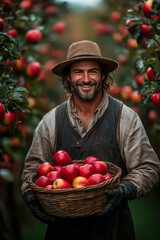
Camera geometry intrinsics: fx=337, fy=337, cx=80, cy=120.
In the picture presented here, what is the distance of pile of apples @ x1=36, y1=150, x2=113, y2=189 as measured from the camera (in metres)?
2.36

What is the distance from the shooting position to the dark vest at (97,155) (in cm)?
266

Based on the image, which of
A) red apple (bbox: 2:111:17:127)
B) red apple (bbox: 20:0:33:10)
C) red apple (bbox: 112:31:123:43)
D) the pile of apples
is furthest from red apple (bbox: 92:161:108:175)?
red apple (bbox: 112:31:123:43)

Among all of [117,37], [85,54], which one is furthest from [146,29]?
[117,37]

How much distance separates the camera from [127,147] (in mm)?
2742

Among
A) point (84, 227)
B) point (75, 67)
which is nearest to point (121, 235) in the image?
point (84, 227)

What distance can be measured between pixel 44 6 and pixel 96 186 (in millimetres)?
2920

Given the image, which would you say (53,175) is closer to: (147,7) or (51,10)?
(147,7)

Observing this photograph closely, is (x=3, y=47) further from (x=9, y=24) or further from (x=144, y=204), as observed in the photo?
(x=144, y=204)

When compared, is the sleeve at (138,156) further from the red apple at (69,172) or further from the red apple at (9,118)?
the red apple at (9,118)

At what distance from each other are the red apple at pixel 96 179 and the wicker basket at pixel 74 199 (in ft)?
0.25

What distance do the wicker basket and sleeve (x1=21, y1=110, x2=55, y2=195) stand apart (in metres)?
0.60

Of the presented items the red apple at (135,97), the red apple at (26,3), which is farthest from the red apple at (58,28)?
the red apple at (135,97)

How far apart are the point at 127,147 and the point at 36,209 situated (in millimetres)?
870

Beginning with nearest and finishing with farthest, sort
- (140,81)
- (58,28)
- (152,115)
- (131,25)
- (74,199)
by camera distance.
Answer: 1. (74,199)
2. (131,25)
3. (140,81)
4. (152,115)
5. (58,28)
